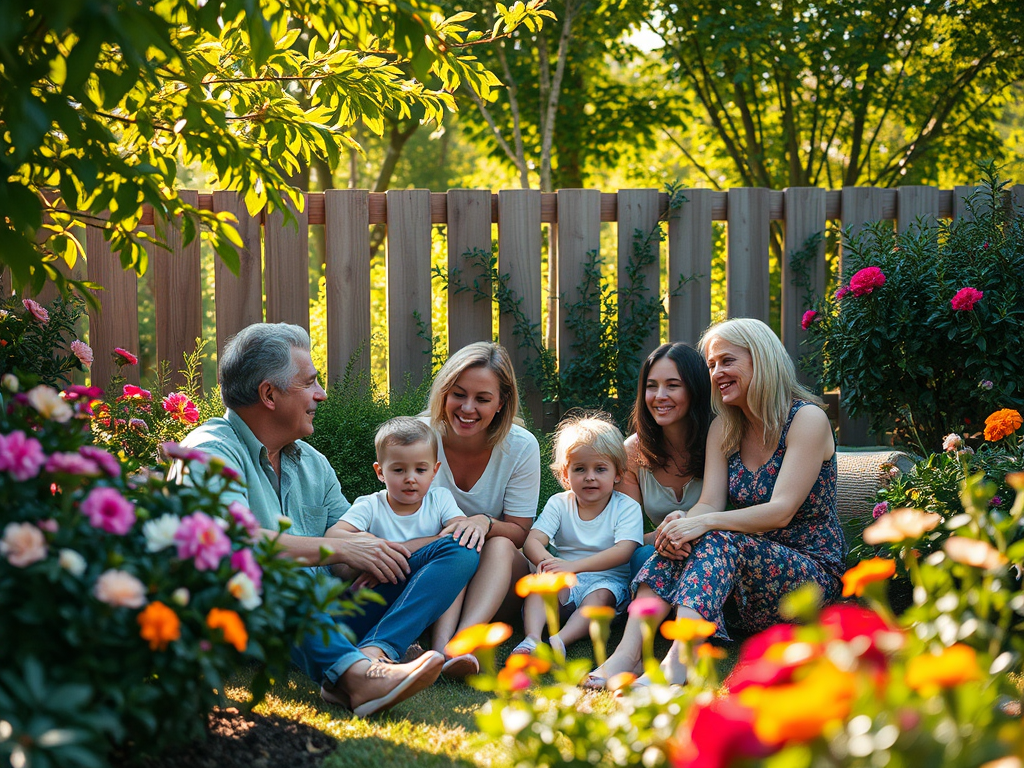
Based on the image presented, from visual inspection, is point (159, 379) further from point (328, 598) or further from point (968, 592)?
point (968, 592)

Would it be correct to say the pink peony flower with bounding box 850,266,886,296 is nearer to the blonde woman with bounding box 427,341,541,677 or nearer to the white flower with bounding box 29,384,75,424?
the blonde woman with bounding box 427,341,541,677

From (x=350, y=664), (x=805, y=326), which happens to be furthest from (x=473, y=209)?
(x=350, y=664)

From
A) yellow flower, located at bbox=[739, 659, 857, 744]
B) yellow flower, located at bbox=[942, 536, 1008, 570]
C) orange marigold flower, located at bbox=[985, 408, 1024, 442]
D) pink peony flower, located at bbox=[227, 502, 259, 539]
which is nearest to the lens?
yellow flower, located at bbox=[739, 659, 857, 744]

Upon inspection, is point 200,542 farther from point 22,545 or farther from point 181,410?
point 181,410

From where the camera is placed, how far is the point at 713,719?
1.04 m

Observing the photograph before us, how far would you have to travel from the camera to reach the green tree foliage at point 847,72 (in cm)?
744

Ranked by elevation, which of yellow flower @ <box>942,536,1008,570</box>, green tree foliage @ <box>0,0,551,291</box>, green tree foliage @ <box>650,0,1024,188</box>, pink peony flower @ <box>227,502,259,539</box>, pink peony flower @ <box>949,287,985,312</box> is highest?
green tree foliage @ <box>650,0,1024,188</box>

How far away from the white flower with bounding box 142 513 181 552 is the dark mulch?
54cm

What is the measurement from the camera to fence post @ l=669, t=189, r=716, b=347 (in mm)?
5273

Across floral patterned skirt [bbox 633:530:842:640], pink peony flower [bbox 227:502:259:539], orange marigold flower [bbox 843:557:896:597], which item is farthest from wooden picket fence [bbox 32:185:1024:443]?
orange marigold flower [bbox 843:557:896:597]

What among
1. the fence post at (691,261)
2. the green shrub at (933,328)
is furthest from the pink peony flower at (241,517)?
the fence post at (691,261)

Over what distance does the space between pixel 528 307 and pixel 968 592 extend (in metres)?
3.78

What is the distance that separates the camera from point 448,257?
5.07 m

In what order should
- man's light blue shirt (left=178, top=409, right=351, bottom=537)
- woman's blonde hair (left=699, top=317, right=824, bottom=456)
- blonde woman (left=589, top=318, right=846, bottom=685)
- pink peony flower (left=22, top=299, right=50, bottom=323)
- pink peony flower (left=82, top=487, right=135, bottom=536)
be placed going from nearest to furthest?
pink peony flower (left=82, top=487, right=135, bottom=536), man's light blue shirt (left=178, top=409, right=351, bottom=537), blonde woman (left=589, top=318, right=846, bottom=685), woman's blonde hair (left=699, top=317, right=824, bottom=456), pink peony flower (left=22, top=299, right=50, bottom=323)
